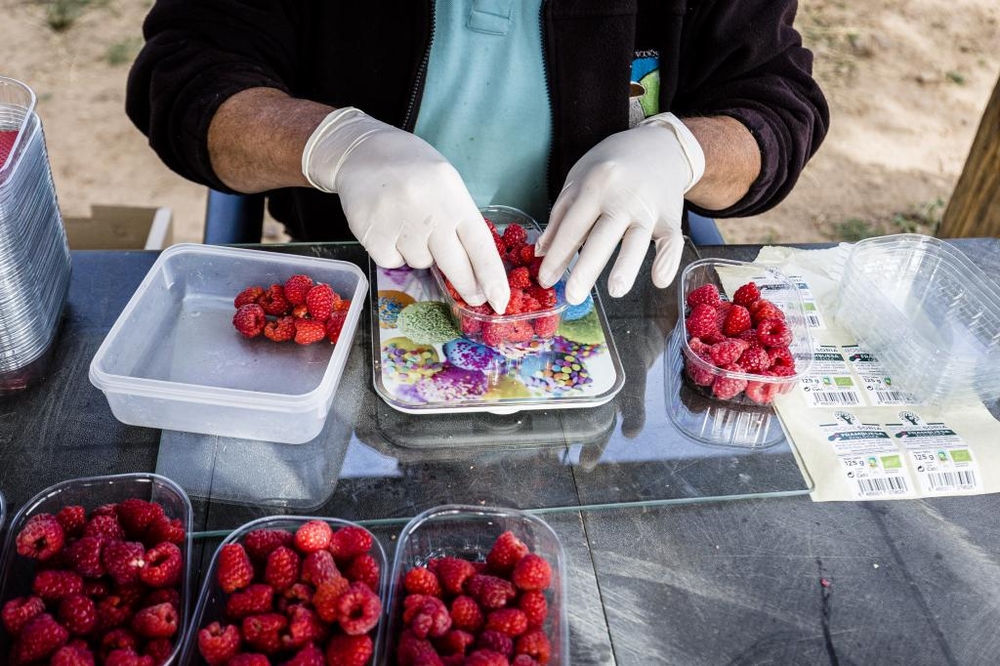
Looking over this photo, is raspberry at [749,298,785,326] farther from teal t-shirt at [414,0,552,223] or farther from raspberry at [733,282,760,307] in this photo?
teal t-shirt at [414,0,552,223]

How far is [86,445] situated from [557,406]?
0.66 meters

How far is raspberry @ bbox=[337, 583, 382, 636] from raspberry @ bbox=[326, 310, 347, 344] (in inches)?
18.7

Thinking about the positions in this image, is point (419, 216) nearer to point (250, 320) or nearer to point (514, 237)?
point (514, 237)

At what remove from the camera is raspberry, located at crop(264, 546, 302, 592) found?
0.94 meters

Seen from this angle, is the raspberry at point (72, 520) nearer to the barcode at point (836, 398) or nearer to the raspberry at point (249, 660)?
the raspberry at point (249, 660)

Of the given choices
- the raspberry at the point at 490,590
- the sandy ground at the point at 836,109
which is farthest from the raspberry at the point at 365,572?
the sandy ground at the point at 836,109

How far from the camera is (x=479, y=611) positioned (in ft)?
3.09

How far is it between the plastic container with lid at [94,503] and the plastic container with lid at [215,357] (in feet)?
0.40

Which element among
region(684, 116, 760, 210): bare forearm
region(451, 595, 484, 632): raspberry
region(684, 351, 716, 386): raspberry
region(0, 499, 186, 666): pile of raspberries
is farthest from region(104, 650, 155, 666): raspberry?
region(684, 116, 760, 210): bare forearm

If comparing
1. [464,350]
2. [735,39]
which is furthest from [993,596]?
[735,39]

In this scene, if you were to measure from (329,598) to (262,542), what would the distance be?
0.41ft

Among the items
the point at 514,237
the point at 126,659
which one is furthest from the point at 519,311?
the point at 126,659

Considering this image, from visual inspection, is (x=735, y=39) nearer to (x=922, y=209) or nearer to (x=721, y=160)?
(x=721, y=160)

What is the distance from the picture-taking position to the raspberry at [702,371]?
1273mm
